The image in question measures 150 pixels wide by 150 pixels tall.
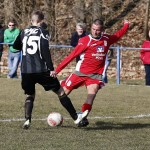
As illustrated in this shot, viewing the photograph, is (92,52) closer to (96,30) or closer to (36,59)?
(96,30)

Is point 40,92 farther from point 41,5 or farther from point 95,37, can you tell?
point 41,5

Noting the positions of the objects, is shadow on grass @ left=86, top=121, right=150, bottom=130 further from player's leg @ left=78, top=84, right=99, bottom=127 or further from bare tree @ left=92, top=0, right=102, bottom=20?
bare tree @ left=92, top=0, right=102, bottom=20

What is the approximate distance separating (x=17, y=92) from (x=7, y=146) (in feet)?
24.8

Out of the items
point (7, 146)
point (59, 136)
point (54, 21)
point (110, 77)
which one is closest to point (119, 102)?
point (59, 136)

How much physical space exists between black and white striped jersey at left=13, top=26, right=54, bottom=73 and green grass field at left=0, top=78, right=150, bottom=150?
0.99 metres

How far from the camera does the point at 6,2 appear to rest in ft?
92.4

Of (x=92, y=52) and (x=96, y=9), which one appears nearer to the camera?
(x=92, y=52)

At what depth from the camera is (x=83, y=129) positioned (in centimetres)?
1012

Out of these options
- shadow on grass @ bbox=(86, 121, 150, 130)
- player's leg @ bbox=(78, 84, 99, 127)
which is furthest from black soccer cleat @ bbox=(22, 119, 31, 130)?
shadow on grass @ bbox=(86, 121, 150, 130)

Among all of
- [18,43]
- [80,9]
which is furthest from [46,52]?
[80,9]

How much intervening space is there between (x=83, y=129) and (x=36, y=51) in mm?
1491

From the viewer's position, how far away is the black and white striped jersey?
31.6 ft

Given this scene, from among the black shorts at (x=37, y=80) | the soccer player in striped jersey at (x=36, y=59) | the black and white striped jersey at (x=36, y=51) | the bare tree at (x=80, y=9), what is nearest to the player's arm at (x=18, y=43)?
the soccer player in striped jersey at (x=36, y=59)

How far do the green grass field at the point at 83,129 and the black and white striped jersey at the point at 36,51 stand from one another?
99 cm
